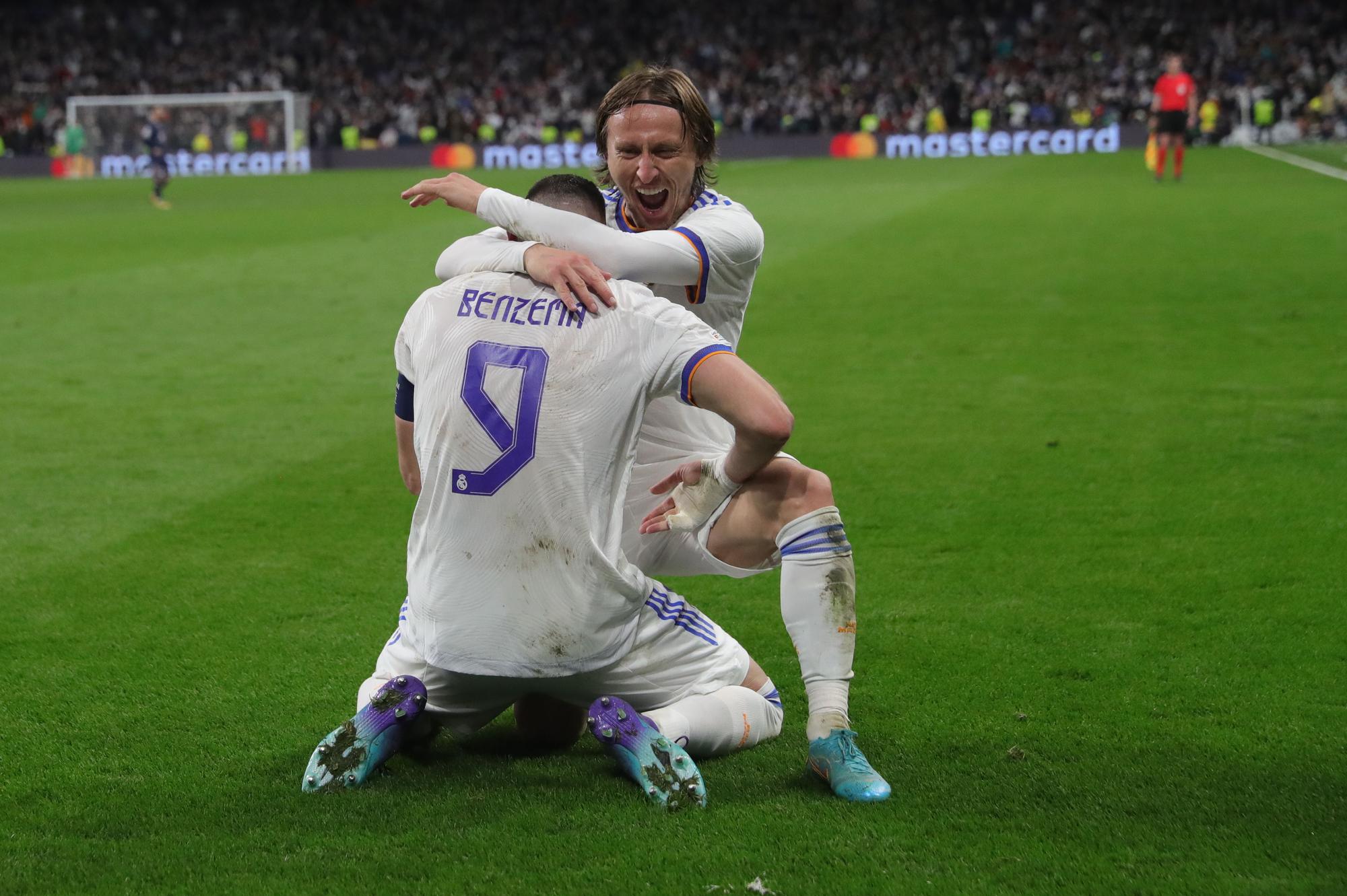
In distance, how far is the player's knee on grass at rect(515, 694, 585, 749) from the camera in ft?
11.6

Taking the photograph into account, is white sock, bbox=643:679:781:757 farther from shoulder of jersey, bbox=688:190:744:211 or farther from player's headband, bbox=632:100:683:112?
player's headband, bbox=632:100:683:112

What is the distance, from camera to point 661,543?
366 centimetres

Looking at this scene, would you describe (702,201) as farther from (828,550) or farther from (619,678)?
(619,678)

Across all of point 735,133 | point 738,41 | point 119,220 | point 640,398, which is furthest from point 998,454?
point 738,41

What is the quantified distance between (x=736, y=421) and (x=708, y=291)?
712mm

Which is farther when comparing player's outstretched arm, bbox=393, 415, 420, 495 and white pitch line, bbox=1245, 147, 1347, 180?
white pitch line, bbox=1245, 147, 1347, 180

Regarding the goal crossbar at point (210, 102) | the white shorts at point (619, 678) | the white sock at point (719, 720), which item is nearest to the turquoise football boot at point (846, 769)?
the white sock at point (719, 720)

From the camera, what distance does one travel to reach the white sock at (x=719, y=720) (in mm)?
3344

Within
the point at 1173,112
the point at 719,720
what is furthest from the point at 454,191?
the point at 1173,112

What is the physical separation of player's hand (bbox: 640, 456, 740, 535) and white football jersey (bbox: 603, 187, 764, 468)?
0.28 metres

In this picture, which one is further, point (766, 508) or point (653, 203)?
point (653, 203)

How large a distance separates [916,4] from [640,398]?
155ft

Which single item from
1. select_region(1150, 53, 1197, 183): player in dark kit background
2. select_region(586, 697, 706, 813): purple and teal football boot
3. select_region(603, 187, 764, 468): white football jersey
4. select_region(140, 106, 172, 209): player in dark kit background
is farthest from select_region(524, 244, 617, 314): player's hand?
select_region(140, 106, 172, 209): player in dark kit background

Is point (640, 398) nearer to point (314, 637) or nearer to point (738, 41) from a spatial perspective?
point (314, 637)
